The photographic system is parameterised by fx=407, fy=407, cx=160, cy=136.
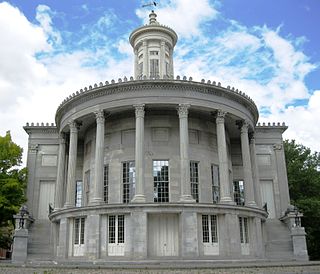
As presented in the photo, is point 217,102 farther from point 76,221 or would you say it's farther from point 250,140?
point 76,221

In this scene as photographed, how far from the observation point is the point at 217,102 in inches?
1243

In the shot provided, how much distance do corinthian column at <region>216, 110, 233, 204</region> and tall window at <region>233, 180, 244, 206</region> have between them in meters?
7.12

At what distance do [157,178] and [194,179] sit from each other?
2.93 meters

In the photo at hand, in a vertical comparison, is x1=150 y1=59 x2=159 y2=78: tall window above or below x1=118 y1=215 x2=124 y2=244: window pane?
above

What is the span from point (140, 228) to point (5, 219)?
1433 centimetres

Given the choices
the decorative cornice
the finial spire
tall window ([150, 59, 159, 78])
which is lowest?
the decorative cornice

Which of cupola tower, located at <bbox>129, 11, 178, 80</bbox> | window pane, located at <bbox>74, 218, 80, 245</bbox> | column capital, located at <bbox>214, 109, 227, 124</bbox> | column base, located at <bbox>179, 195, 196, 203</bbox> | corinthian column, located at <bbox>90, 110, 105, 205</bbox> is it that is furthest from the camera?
Result: cupola tower, located at <bbox>129, 11, 178, 80</bbox>

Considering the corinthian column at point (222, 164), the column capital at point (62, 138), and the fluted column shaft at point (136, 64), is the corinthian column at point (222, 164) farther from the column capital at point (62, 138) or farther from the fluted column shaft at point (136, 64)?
the column capital at point (62, 138)

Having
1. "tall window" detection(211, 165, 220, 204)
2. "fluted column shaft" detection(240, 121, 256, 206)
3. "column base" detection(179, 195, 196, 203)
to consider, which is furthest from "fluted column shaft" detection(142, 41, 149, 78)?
"column base" detection(179, 195, 196, 203)

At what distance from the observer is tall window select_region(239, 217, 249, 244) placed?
29922 millimetres

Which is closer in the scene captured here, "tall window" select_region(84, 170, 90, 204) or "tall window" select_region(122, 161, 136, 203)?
"tall window" select_region(122, 161, 136, 203)

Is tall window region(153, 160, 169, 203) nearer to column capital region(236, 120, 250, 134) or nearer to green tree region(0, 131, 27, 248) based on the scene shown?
column capital region(236, 120, 250, 134)

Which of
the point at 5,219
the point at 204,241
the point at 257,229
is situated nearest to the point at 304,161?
the point at 257,229

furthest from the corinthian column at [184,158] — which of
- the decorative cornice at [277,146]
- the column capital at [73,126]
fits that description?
the decorative cornice at [277,146]
